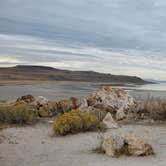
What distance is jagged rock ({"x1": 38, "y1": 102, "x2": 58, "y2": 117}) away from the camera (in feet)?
53.3

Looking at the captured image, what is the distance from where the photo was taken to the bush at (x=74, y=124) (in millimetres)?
12117

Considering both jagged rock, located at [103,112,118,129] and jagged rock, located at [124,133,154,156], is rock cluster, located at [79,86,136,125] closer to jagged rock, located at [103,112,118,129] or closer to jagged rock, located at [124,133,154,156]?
jagged rock, located at [103,112,118,129]

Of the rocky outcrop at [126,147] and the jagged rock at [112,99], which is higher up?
the jagged rock at [112,99]

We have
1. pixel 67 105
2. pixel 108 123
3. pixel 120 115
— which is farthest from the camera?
pixel 67 105

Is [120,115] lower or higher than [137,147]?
higher

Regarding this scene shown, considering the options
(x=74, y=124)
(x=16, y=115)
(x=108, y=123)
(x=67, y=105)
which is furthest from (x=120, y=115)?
(x=16, y=115)

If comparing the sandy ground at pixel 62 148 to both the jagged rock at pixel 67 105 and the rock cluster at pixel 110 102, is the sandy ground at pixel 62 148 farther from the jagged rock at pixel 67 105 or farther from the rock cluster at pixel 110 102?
the jagged rock at pixel 67 105

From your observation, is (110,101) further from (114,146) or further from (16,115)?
(114,146)

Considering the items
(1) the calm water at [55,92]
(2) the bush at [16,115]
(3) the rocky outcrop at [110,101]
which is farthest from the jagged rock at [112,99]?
(1) the calm water at [55,92]

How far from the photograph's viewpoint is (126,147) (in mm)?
9523

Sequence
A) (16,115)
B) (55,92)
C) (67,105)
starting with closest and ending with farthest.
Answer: (16,115), (67,105), (55,92)

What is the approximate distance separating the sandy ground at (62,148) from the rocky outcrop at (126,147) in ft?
0.62

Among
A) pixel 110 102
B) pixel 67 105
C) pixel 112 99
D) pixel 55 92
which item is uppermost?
pixel 112 99

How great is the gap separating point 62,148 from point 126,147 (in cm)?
195
